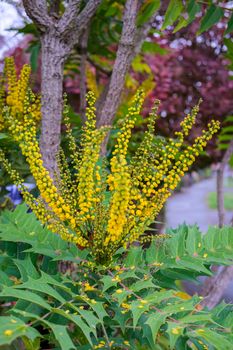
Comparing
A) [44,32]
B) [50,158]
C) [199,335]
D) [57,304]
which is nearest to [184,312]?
[199,335]

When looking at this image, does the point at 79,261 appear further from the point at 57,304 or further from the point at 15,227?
the point at 15,227

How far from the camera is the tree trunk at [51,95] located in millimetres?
2049

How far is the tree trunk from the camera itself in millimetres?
2049

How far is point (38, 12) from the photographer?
1.99 m

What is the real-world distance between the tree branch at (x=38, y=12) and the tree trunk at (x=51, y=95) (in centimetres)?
5

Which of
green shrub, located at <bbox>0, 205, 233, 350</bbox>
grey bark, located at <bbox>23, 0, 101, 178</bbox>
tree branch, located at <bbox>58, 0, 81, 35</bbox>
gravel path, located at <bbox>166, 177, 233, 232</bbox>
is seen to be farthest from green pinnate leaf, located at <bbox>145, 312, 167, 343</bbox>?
gravel path, located at <bbox>166, 177, 233, 232</bbox>

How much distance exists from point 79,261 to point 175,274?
0.32 m

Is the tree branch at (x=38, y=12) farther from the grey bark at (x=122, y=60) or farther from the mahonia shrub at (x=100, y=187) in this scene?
the mahonia shrub at (x=100, y=187)

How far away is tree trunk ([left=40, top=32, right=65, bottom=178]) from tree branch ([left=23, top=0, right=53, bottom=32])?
46 millimetres

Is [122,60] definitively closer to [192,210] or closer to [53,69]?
[53,69]

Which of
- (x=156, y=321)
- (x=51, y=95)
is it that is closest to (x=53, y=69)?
(x=51, y=95)

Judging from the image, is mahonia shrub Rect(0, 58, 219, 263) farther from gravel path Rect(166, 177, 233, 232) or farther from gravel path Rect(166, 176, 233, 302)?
gravel path Rect(166, 177, 233, 232)

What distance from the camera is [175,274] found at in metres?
1.62

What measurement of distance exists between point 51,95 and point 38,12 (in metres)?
0.33
